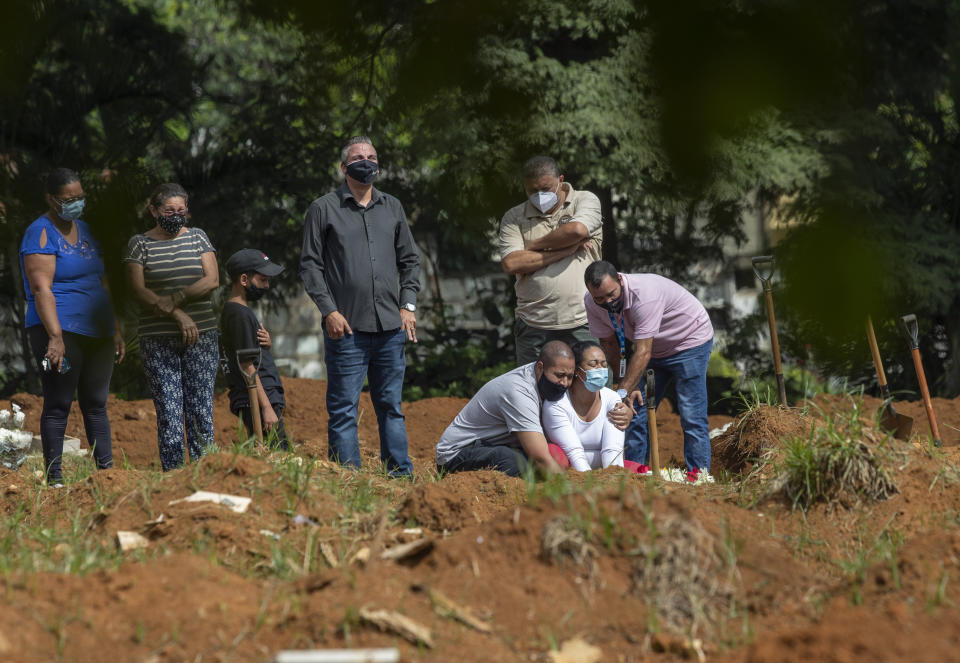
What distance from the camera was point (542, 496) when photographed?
3.14 m

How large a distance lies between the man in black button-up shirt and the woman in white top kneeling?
30.2 inches

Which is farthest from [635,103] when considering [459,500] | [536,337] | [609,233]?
[609,233]

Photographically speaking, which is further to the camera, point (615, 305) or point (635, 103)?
point (615, 305)

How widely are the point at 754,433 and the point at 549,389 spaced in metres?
1.35

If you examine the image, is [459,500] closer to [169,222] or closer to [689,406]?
[169,222]

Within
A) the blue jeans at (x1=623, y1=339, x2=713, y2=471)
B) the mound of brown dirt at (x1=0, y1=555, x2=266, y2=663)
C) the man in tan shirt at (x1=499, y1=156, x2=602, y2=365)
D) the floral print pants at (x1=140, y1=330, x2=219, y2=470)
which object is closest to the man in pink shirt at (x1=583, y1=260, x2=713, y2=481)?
the blue jeans at (x1=623, y1=339, x2=713, y2=471)

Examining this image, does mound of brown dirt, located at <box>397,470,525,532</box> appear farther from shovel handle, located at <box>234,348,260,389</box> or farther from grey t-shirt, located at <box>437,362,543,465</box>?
shovel handle, located at <box>234,348,260,389</box>

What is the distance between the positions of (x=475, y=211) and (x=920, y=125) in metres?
0.88

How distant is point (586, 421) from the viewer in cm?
532

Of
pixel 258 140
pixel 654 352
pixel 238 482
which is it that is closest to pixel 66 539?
pixel 238 482

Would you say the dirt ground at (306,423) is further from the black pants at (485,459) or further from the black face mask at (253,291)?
the black pants at (485,459)

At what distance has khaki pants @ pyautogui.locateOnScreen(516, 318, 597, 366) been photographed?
5758mm

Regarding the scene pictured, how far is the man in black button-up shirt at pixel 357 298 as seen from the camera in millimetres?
5230

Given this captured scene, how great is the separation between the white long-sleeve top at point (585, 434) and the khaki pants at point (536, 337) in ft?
1.44
